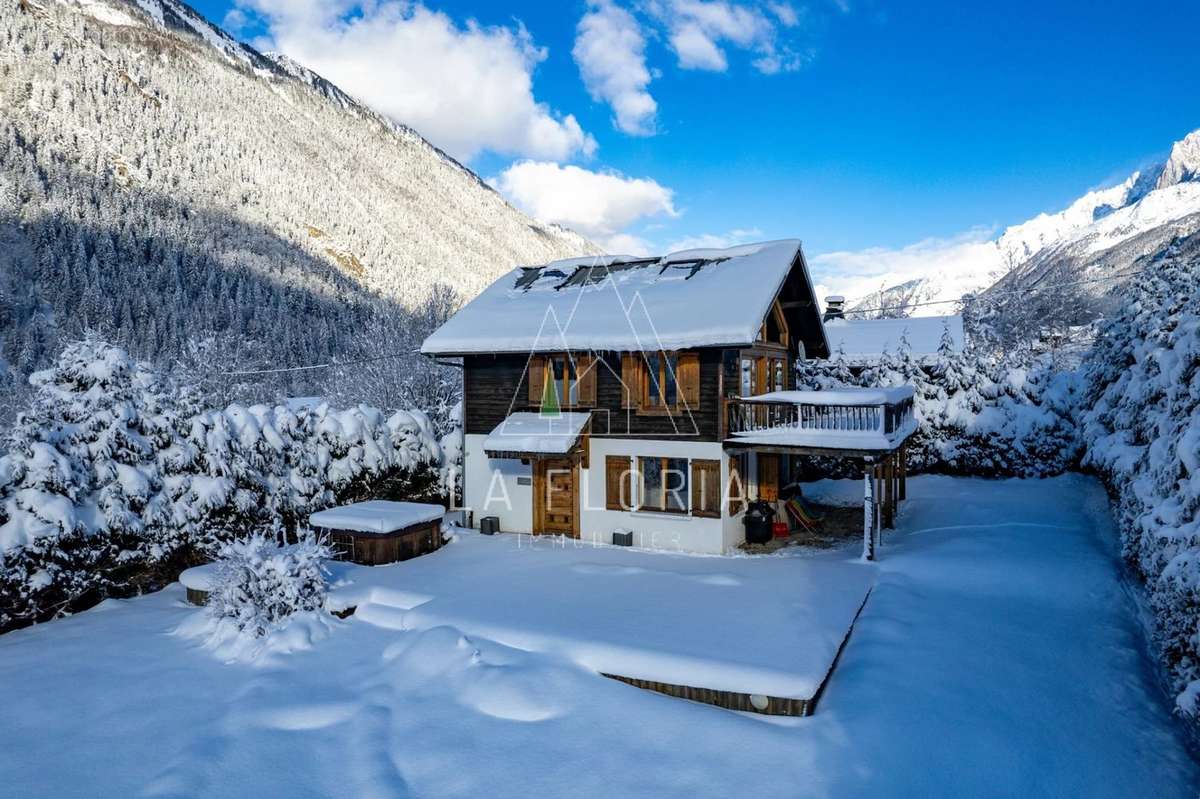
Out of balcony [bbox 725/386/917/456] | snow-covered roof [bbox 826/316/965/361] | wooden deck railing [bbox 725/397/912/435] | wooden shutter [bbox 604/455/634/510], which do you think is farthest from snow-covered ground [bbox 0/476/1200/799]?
snow-covered roof [bbox 826/316/965/361]

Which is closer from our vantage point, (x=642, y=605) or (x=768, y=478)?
(x=642, y=605)

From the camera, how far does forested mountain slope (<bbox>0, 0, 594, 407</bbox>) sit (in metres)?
→ 68.1

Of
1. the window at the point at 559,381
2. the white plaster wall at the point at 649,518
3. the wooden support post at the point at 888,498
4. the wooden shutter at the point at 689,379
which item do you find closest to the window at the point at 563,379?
the window at the point at 559,381

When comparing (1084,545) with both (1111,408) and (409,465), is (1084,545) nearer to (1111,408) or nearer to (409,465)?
(1111,408)

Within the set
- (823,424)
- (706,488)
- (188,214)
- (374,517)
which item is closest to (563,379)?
(706,488)

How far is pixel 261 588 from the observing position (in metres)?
10.7

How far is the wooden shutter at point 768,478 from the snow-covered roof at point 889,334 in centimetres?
1572

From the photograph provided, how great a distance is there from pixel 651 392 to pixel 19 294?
83.6m

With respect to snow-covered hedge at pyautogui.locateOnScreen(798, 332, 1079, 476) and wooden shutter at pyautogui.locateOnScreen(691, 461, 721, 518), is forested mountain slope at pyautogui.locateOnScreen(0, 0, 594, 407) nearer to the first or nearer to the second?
wooden shutter at pyautogui.locateOnScreen(691, 461, 721, 518)

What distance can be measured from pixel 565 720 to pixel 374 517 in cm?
897

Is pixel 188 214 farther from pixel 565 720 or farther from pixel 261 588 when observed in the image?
pixel 565 720

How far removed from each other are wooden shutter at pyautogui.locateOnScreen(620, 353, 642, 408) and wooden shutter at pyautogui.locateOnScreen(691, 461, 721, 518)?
2.37m

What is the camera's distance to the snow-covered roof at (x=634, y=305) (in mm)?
15359

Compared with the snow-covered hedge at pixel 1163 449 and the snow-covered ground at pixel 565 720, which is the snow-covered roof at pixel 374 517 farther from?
the snow-covered hedge at pixel 1163 449
